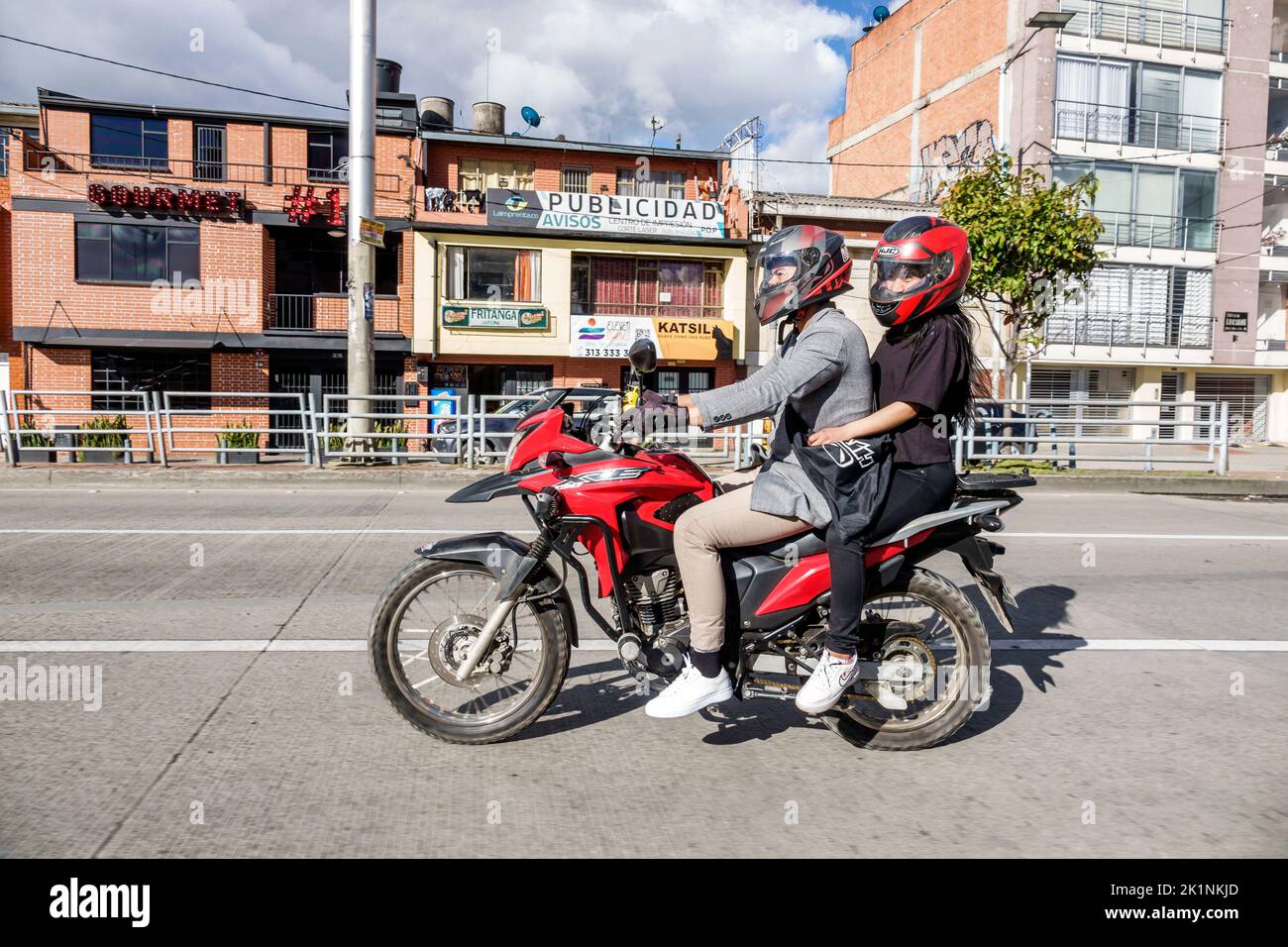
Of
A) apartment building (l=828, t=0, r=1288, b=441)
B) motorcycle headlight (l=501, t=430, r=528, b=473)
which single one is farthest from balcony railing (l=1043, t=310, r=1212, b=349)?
motorcycle headlight (l=501, t=430, r=528, b=473)

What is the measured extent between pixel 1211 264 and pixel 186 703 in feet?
121

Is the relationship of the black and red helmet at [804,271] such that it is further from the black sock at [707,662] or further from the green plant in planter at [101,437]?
the green plant in planter at [101,437]

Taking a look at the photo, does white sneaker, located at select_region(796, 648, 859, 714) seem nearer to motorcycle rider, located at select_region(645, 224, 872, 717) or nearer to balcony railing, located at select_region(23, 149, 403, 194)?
motorcycle rider, located at select_region(645, 224, 872, 717)

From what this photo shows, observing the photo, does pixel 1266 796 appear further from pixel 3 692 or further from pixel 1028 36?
pixel 1028 36

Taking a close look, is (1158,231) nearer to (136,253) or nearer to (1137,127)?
(1137,127)

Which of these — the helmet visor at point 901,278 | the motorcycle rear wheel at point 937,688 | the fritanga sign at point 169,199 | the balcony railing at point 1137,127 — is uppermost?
the balcony railing at point 1137,127

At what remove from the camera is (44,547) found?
303 inches

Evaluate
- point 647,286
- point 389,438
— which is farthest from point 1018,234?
point 647,286

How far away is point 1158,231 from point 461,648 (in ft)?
116

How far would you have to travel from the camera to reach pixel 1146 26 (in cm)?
3216

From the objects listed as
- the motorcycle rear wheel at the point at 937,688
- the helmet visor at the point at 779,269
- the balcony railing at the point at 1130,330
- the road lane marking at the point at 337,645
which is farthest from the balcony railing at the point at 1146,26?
the motorcycle rear wheel at the point at 937,688

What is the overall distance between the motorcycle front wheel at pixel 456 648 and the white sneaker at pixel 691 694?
397 mm

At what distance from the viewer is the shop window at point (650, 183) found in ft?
105

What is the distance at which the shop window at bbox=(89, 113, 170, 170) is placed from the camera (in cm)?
2881
